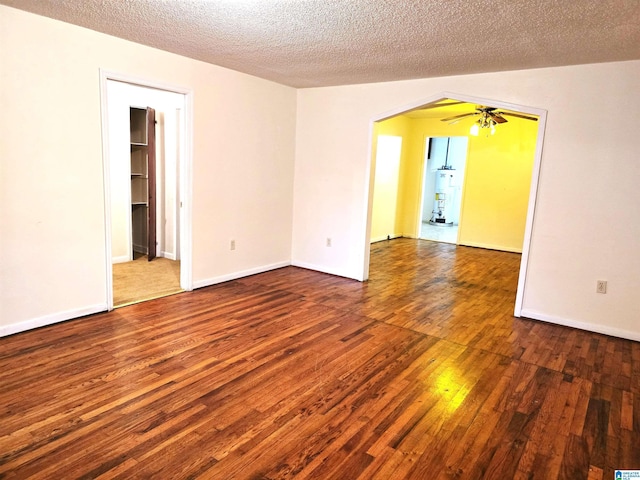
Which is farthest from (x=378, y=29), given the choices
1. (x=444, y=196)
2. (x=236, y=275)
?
(x=444, y=196)

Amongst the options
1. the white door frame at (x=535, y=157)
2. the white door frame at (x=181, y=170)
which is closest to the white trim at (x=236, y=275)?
the white door frame at (x=181, y=170)

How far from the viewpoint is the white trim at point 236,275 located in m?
4.70

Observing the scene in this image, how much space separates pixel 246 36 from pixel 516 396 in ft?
10.9

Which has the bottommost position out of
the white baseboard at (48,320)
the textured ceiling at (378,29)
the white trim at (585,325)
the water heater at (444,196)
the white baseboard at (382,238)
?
the white baseboard at (48,320)

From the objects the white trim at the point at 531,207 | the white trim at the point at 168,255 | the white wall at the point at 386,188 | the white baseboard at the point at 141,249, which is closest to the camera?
the white trim at the point at 531,207

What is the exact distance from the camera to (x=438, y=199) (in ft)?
38.9

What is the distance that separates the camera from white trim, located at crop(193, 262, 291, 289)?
15.4ft

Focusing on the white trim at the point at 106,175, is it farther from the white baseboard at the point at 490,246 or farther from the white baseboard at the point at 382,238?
the white baseboard at the point at 490,246

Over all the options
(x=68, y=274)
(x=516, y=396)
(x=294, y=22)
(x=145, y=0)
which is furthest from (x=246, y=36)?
(x=516, y=396)

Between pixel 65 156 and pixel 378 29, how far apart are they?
8.85 ft

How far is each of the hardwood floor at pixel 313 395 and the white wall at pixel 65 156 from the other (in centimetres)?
37

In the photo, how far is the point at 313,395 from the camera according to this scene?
2.59 meters

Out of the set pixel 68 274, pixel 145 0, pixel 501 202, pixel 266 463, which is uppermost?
pixel 145 0

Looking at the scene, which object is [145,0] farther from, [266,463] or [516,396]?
[516,396]
